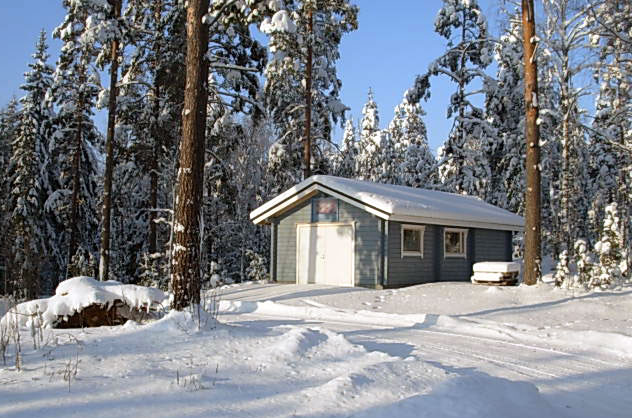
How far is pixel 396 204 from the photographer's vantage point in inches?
706

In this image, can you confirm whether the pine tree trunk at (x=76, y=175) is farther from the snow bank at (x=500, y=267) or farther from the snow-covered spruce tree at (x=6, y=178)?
the snow bank at (x=500, y=267)

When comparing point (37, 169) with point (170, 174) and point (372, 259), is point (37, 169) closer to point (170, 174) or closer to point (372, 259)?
point (170, 174)

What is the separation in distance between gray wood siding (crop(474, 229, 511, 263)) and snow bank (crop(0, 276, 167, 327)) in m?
15.3

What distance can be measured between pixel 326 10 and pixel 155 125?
860 cm

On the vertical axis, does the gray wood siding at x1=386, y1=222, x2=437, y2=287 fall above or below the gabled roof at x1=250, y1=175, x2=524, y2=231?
below

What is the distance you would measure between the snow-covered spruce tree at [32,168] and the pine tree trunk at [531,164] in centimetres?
2057

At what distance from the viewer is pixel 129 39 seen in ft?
64.6

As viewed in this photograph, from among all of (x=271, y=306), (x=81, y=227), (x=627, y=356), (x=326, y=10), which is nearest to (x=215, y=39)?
(x=326, y=10)

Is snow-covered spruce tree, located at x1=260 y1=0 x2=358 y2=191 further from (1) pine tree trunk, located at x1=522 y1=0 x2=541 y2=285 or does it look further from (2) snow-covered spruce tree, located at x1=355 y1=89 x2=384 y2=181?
(2) snow-covered spruce tree, located at x1=355 y1=89 x2=384 y2=181

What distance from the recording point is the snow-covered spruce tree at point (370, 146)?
46.1 m

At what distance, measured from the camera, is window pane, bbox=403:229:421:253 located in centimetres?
1906

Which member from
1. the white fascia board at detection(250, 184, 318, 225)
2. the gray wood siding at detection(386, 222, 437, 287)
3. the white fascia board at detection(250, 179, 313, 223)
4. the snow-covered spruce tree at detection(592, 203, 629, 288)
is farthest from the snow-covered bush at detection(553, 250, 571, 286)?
the white fascia board at detection(250, 179, 313, 223)

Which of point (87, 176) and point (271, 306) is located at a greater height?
point (87, 176)

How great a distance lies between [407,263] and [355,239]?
1.92 metres
